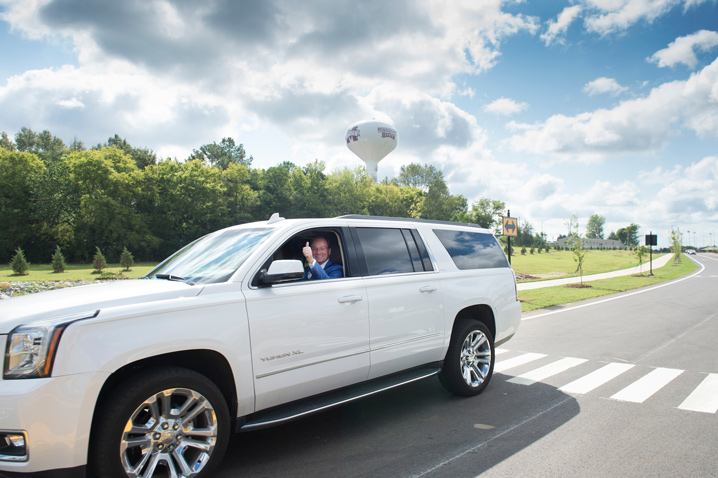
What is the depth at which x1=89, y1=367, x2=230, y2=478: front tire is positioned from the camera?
8.72 ft

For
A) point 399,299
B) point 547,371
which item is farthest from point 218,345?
point 547,371

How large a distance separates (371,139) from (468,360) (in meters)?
71.6

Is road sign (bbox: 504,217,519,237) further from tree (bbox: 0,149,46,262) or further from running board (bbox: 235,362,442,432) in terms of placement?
tree (bbox: 0,149,46,262)

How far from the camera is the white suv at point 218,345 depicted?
254 centimetres

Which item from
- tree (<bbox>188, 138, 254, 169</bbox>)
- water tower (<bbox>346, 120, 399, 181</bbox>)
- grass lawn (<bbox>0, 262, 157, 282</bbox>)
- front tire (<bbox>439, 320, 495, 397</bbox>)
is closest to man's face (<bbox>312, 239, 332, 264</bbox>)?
front tire (<bbox>439, 320, 495, 397</bbox>)

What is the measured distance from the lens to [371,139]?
2928 inches

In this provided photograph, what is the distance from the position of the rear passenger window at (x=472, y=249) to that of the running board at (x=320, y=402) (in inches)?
58.3

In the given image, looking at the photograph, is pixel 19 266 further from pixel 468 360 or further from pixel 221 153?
pixel 221 153

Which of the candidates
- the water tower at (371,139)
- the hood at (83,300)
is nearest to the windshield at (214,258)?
the hood at (83,300)

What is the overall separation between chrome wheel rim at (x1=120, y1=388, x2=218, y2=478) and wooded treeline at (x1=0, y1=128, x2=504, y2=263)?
59492 mm

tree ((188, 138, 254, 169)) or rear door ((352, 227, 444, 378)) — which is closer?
rear door ((352, 227, 444, 378))

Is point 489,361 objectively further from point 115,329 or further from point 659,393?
point 115,329

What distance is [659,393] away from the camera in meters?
5.29

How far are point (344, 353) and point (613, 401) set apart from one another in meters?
3.42
